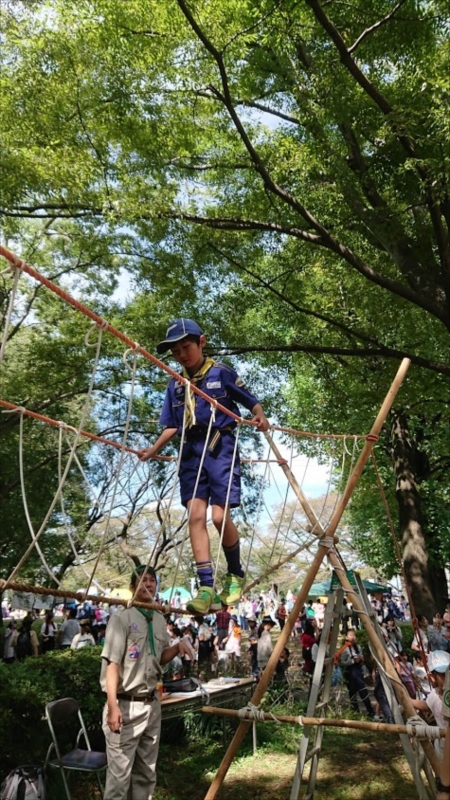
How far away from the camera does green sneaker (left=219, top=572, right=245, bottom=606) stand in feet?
9.91

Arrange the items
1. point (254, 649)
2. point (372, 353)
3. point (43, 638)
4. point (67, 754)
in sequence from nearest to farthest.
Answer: point (67, 754) < point (372, 353) < point (254, 649) < point (43, 638)

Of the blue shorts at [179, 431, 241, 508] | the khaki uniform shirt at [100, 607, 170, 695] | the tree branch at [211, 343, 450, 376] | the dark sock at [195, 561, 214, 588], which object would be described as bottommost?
the khaki uniform shirt at [100, 607, 170, 695]

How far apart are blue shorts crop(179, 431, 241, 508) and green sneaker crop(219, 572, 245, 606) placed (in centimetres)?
43

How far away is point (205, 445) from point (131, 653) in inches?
51.7

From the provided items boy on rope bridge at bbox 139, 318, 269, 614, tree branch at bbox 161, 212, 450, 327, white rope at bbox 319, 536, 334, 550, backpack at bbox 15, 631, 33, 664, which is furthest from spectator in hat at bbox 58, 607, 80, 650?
boy on rope bridge at bbox 139, 318, 269, 614

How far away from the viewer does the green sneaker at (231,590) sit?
119 inches

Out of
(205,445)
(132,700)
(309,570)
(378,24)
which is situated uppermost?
(378,24)

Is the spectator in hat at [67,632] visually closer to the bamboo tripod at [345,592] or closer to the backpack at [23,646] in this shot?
the backpack at [23,646]

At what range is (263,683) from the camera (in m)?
2.96

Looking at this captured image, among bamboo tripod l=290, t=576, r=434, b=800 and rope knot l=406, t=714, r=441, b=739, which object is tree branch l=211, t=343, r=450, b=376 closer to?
bamboo tripod l=290, t=576, r=434, b=800

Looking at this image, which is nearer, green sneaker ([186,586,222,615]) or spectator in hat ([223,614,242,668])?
green sneaker ([186,586,222,615])

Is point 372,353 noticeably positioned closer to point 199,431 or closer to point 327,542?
point 327,542

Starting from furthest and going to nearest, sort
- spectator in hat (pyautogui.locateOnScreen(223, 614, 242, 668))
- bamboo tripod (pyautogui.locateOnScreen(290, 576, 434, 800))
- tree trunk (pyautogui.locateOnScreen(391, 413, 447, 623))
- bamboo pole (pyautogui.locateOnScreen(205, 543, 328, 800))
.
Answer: spectator in hat (pyautogui.locateOnScreen(223, 614, 242, 668))
tree trunk (pyautogui.locateOnScreen(391, 413, 447, 623))
bamboo tripod (pyautogui.locateOnScreen(290, 576, 434, 800))
bamboo pole (pyautogui.locateOnScreen(205, 543, 328, 800))

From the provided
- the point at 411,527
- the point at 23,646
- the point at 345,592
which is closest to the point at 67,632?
the point at 23,646
